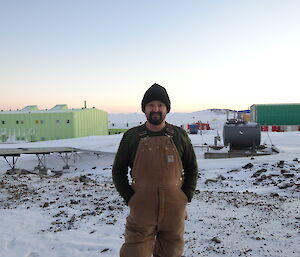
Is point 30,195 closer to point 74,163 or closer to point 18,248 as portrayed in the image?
point 18,248

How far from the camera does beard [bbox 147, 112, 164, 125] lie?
2.90m

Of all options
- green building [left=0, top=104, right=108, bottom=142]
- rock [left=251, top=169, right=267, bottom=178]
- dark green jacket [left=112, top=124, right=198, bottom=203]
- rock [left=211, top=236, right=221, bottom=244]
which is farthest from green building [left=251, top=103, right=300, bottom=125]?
dark green jacket [left=112, top=124, right=198, bottom=203]

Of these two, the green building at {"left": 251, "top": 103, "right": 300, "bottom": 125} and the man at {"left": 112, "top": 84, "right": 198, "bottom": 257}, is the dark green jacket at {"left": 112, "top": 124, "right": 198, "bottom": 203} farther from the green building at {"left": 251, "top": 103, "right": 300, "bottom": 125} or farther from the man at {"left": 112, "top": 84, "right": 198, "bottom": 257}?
the green building at {"left": 251, "top": 103, "right": 300, "bottom": 125}

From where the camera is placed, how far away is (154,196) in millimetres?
2783

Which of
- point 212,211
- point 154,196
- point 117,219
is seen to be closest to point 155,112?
point 154,196

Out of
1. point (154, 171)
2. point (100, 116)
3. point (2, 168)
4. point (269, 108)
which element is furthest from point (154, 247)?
point (269, 108)

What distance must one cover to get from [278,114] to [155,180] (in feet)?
161

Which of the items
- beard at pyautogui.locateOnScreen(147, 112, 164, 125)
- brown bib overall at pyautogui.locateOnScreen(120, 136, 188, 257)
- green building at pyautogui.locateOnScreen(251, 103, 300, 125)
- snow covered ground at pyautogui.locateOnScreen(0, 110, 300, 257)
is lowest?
snow covered ground at pyautogui.locateOnScreen(0, 110, 300, 257)

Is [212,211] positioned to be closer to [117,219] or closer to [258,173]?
[117,219]

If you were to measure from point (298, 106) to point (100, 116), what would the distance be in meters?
32.3

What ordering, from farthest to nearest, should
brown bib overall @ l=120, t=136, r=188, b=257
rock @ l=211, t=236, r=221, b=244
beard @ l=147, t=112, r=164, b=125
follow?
rock @ l=211, t=236, r=221, b=244
beard @ l=147, t=112, r=164, b=125
brown bib overall @ l=120, t=136, r=188, b=257

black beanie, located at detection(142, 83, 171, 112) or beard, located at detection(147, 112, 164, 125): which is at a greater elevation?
black beanie, located at detection(142, 83, 171, 112)

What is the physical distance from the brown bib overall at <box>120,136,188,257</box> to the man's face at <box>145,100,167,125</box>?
0.58 feet

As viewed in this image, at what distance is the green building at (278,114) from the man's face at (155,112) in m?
47.9
